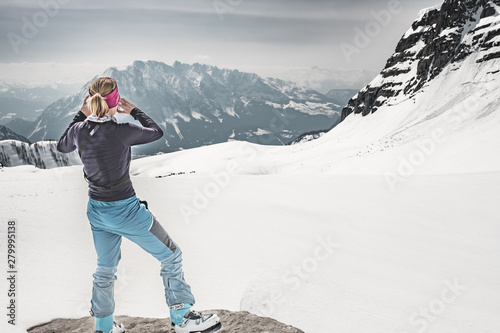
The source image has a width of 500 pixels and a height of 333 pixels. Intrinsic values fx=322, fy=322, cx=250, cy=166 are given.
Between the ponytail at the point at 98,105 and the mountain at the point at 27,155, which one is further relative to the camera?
the mountain at the point at 27,155

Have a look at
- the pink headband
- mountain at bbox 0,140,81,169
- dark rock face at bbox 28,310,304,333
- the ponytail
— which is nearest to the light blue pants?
dark rock face at bbox 28,310,304,333

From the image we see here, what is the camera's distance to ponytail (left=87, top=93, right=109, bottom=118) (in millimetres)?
3738

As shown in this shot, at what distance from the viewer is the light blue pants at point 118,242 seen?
13.0 feet

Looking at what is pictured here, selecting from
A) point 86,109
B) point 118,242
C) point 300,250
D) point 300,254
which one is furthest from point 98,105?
point 300,250

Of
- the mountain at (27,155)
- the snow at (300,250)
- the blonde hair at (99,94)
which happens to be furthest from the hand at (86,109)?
the mountain at (27,155)

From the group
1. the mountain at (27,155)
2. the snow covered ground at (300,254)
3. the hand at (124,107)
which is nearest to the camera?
the hand at (124,107)

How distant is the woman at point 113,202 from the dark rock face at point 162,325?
290 mm

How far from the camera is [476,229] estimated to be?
1005 centimetres

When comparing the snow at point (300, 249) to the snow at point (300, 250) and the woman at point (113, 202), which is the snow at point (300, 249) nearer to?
the snow at point (300, 250)

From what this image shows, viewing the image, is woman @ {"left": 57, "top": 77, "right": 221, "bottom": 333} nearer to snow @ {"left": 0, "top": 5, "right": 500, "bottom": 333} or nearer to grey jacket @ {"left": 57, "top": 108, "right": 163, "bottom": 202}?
grey jacket @ {"left": 57, "top": 108, "right": 163, "bottom": 202}

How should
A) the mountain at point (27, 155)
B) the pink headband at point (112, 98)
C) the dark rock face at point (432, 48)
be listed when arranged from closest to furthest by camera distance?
the pink headband at point (112, 98) → the dark rock face at point (432, 48) → the mountain at point (27, 155)

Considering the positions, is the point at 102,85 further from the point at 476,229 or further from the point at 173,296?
the point at 476,229

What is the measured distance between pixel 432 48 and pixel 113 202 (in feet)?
338

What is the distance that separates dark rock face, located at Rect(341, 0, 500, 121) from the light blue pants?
79.4 meters
